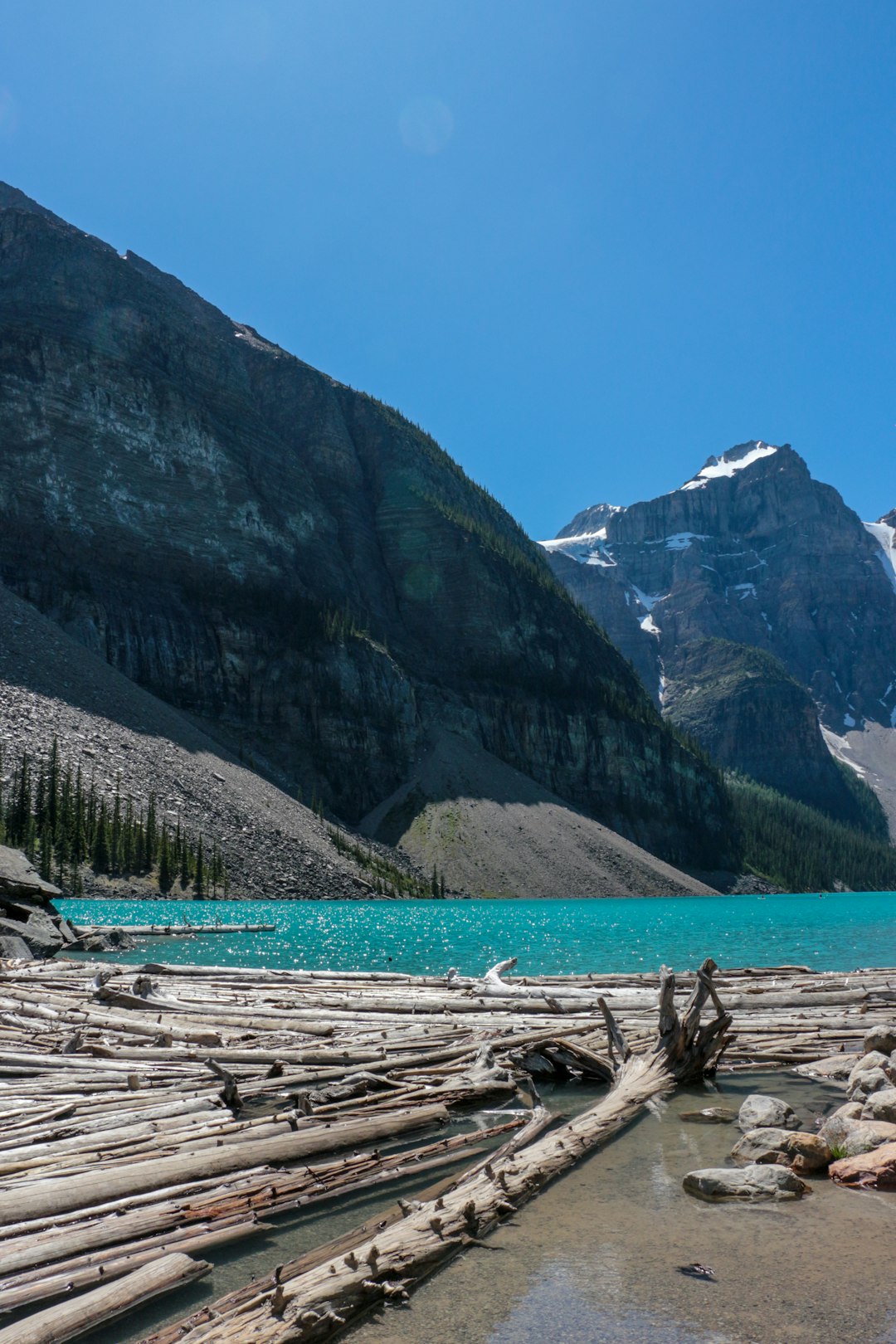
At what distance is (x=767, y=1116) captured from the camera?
40.2 ft

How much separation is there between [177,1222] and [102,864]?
88.5m

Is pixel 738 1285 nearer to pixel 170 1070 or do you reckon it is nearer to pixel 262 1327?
pixel 262 1327

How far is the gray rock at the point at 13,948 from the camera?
30.6 meters

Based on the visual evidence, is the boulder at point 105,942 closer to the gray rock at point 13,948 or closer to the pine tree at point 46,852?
the gray rock at point 13,948

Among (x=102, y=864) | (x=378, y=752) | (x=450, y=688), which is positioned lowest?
(x=102, y=864)

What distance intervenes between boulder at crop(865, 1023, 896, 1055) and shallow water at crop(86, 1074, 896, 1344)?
6.42 m

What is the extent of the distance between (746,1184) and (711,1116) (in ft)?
11.9

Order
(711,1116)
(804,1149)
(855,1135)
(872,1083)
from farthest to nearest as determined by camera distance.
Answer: (872,1083)
(711,1116)
(855,1135)
(804,1149)

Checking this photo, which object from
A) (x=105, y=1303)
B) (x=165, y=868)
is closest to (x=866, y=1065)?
(x=105, y=1303)

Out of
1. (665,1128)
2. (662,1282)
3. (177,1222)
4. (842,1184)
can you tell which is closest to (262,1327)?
(177,1222)

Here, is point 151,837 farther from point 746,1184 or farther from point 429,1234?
point 429,1234

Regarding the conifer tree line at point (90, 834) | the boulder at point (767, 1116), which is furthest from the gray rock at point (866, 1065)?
the conifer tree line at point (90, 834)

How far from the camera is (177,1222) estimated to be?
25.0ft

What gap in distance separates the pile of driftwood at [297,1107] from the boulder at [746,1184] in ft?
5.30
